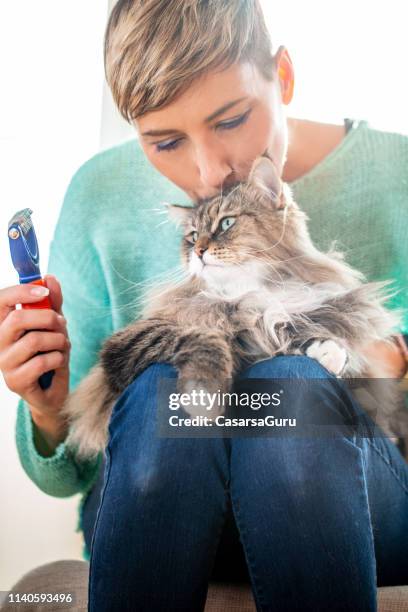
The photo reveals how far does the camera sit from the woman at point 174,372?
0.75 meters

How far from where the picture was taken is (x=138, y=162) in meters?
1.00

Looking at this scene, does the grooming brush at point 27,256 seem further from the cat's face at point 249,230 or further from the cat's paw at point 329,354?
the cat's paw at point 329,354

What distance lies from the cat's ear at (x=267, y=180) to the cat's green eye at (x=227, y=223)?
67 millimetres

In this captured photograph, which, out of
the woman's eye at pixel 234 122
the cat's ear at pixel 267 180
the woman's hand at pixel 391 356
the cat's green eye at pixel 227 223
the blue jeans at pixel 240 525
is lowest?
the blue jeans at pixel 240 525

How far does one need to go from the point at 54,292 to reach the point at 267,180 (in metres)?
0.40

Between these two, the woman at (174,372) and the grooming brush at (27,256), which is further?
the grooming brush at (27,256)

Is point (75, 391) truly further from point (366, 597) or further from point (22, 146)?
point (366, 597)

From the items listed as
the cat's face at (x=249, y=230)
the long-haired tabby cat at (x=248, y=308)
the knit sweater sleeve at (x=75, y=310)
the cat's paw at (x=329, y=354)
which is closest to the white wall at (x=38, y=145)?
the knit sweater sleeve at (x=75, y=310)

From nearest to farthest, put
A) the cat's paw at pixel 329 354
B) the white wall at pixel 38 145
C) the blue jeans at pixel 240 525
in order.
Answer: the blue jeans at pixel 240 525 < the cat's paw at pixel 329 354 < the white wall at pixel 38 145

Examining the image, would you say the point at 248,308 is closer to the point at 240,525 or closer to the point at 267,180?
the point at 267,180

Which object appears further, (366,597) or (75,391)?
(75,391)

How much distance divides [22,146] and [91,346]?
37cm

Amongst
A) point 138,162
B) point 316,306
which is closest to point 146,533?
point 316,306

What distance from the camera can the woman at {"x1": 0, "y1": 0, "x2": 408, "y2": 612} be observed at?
75 centimetres
